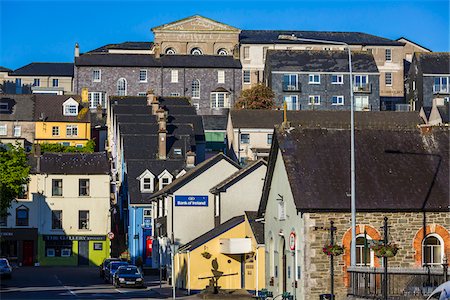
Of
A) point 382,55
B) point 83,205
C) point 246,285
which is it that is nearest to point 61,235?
point 83,205

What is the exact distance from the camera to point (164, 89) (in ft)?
470

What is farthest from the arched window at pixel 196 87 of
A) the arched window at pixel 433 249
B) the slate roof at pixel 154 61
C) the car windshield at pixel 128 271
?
the arched window at pixel 433 249

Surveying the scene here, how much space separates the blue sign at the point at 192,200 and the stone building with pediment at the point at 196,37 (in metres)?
89.8

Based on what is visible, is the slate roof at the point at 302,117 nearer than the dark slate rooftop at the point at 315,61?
Yes

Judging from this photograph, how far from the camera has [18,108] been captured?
12900 cm

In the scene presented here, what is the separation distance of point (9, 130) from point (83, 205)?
31.1 metres

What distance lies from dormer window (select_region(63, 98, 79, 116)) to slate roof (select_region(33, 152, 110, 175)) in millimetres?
28087

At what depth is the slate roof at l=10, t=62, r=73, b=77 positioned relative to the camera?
17088 centimetres

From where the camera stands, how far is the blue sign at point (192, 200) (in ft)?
237

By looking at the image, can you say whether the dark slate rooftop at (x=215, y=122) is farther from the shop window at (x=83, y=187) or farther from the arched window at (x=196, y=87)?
the shop window at (x=83, y=187)

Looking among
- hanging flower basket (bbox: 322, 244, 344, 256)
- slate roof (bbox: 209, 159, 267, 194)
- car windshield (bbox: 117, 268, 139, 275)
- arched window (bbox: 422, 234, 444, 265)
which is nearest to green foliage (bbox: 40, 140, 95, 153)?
car windshield (bbox: 117, 268, 139, 275)

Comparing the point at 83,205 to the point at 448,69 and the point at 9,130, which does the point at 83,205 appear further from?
the point at 448,69

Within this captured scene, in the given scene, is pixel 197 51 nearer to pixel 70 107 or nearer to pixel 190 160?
pixel 70 107

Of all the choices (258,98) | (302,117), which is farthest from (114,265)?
(258,98)
